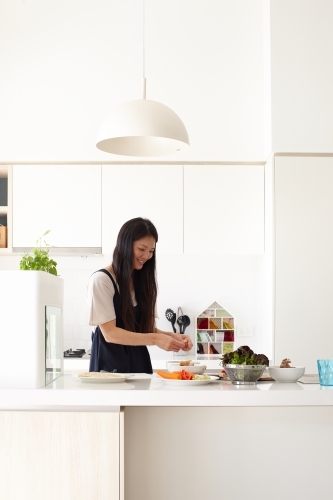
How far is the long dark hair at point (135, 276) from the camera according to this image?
342 cm

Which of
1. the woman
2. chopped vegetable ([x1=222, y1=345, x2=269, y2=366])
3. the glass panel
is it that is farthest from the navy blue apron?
chopped vegetable ([x1=222, y1=345, x2=269, y2=366])

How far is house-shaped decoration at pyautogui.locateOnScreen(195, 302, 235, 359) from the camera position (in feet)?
17.5

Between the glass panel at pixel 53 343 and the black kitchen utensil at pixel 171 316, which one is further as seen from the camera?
the black kitchen utensil at pixel 171 316

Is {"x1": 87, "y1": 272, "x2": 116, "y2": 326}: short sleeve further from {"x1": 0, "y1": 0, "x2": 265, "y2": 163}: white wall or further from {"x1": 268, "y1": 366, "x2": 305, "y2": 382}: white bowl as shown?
{"x1": 0, "y1": 0, "x2": 265, "y2": 163}: white wall

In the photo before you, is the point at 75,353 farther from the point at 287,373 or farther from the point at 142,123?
the point at 287,373

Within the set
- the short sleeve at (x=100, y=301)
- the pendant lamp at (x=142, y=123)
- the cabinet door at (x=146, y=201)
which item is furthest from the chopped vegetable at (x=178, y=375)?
the cabinet door at (x=146, y=201)

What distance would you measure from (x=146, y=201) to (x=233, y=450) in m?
2.47

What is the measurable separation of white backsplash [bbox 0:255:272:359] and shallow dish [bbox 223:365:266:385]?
2.65m

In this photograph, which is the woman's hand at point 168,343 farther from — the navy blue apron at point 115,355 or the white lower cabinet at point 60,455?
the white lower cabinet at point 60,455

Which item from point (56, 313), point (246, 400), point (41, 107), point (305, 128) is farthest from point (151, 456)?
point (41, 107)

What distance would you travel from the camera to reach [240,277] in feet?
17.8

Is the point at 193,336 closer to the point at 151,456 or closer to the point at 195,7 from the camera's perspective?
the point at 195,7

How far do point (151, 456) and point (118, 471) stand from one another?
0.78 feet

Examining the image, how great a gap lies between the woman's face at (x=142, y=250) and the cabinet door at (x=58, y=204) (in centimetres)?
152
